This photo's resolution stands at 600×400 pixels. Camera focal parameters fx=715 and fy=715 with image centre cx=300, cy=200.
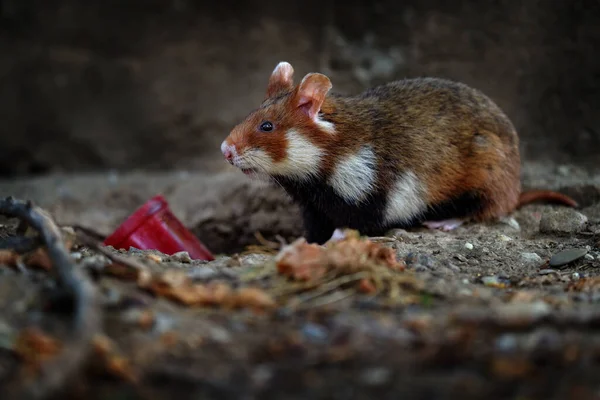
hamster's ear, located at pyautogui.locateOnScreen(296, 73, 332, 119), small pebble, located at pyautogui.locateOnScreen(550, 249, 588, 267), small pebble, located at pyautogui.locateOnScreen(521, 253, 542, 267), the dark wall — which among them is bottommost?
small pebble, located at pyautogui.locateOnScreen(550, 249, 588, 267)

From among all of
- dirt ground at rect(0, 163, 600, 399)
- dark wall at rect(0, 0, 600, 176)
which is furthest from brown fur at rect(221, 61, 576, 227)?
dark wall at rect(0, 0, 600, 176)

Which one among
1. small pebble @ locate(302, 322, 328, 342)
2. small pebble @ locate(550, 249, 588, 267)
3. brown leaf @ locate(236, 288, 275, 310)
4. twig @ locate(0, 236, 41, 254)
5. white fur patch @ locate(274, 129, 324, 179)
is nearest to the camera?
small pebble @ locate(302, 322, 328, 342)

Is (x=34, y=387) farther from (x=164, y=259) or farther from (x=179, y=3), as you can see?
(x=179, y=3)

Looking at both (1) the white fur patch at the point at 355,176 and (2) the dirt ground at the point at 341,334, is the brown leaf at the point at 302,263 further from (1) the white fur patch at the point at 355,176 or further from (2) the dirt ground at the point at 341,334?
Answer: (1) the white fur patch at the point at 355,176

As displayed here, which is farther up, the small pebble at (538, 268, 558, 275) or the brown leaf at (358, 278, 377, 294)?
the brown leaf at (358, 278, 377, 294)

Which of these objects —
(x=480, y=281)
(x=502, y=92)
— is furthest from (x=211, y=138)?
(x=480, y=281)

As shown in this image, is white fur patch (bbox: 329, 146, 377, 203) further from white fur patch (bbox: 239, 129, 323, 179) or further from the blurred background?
the blurred background

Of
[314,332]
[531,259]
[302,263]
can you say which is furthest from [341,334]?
[531,259]
